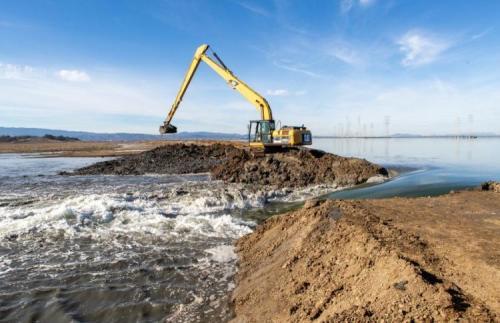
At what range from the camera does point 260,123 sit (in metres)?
25.9

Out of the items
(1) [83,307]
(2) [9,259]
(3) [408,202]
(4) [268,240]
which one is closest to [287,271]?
(4) [268,240]

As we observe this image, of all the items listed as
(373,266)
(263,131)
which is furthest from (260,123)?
(373,266)

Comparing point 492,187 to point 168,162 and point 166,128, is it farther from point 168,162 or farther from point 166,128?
point 166,128

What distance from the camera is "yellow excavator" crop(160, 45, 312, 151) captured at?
82.4 feet

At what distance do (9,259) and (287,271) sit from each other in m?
6.89

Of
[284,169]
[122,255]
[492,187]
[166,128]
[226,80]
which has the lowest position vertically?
[122,255]

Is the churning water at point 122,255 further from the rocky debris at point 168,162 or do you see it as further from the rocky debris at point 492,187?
the rocky debris at point 168,162

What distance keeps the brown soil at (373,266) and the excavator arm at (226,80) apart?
59.7ft

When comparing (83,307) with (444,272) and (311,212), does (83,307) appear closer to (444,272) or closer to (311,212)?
(311,212)

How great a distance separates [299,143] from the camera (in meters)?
25.1

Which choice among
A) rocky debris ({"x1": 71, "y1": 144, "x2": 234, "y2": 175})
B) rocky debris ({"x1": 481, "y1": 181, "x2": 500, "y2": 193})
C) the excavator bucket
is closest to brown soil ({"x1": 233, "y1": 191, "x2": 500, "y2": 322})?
rocky debris ({"x1": 481, "y1": 181, "x2": 500, "y2": 193})

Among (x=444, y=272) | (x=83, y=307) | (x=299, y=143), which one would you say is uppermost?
(x=299, y=143)

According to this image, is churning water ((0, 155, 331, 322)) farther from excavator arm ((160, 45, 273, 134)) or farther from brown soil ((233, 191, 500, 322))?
excavator arm ((160, 45, 273, 134))

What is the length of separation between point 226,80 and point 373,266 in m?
24.9
